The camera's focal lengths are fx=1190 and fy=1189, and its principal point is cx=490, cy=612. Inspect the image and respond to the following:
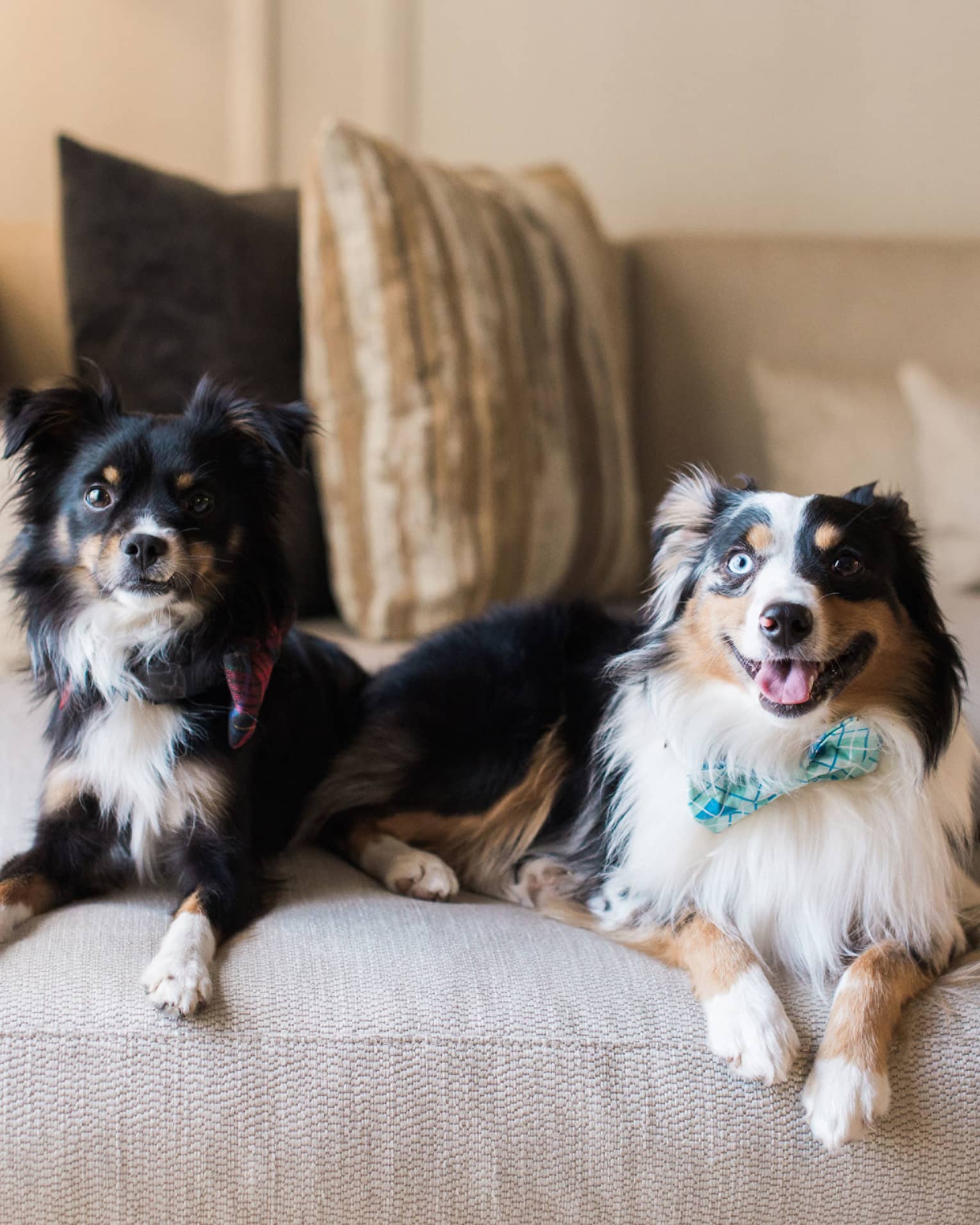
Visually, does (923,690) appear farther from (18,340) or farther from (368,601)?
(18,340)

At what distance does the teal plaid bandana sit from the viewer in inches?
59.1

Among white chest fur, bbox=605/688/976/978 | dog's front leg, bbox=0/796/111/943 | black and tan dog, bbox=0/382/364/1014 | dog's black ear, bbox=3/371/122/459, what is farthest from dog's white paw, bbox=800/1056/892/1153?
dog's black ear, bbox=3/371/122/459

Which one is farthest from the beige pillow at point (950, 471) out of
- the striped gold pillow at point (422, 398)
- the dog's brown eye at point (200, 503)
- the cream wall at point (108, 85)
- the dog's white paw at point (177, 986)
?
the cream wall at point (108, 85)

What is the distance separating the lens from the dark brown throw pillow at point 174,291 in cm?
241

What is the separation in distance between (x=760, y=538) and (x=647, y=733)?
34 cm

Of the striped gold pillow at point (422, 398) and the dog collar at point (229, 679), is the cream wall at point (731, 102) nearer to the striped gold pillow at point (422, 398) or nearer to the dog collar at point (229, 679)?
the striped gold pillow at point (422, 398)

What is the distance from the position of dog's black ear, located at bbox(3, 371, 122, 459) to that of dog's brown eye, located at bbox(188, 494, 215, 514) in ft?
0.61

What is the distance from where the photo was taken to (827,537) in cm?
147

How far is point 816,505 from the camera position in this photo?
1.50 metres

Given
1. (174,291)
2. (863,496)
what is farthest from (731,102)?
(863,496)

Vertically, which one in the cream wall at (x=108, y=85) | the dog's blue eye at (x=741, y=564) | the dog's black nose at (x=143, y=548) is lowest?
the dog's black nose at (x=143, y=548)

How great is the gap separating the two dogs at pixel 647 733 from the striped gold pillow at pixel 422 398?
680 mm

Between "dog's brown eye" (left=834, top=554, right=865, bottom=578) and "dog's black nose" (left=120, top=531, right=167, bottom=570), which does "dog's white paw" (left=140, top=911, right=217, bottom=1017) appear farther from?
"dog's brown eye" (left=834, top=554, right=865, bottom=578)

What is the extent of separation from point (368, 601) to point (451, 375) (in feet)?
1.64
